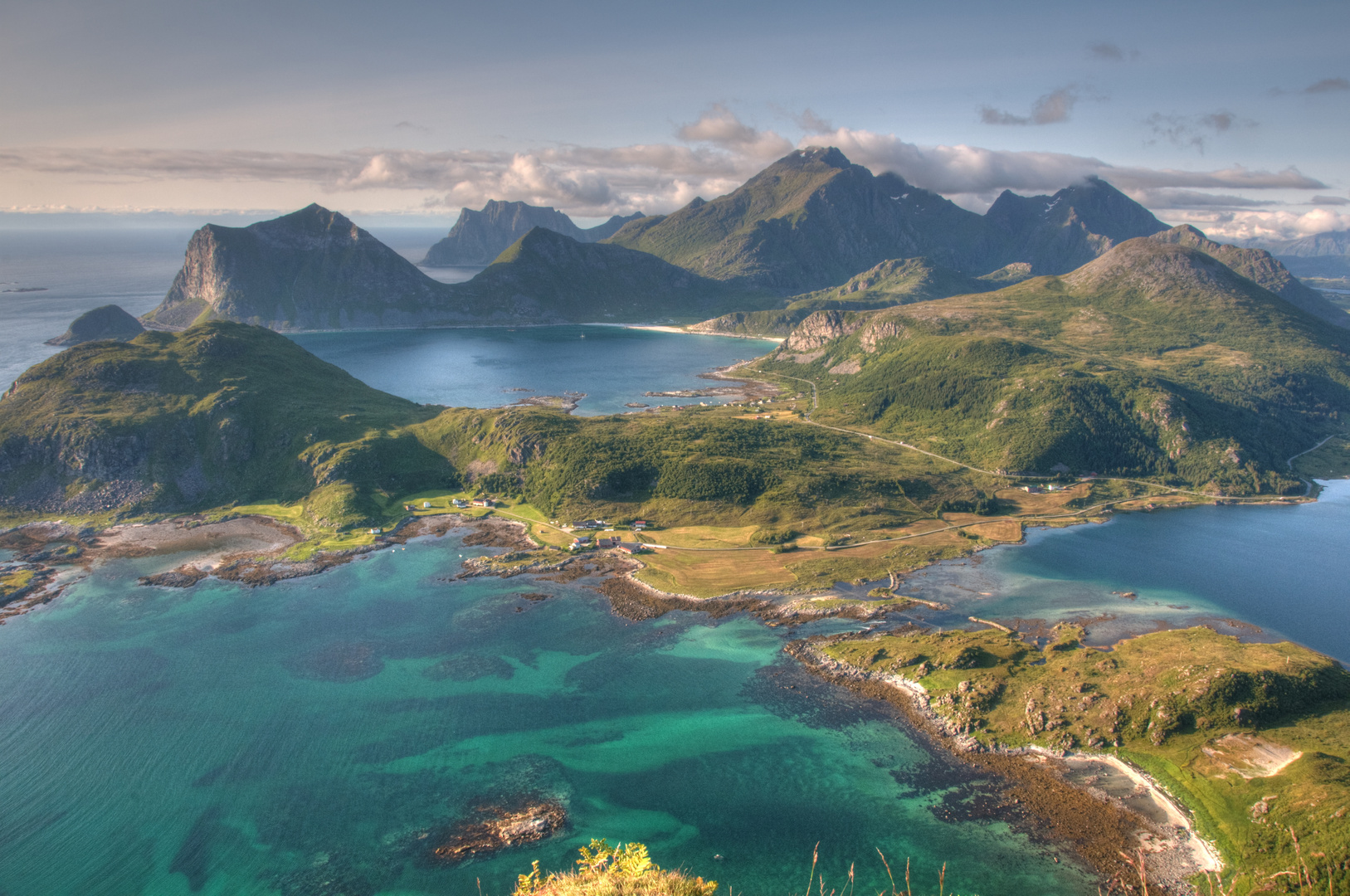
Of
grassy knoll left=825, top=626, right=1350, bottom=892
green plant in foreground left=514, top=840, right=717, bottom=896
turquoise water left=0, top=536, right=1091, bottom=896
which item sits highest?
green plant in foreground left=514, top=840, right=717, bottom=896

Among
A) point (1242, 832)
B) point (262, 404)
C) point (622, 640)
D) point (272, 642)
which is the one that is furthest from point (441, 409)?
point (1242, 832)

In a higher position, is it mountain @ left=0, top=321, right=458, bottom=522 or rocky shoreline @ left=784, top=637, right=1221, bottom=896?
mountain @ left=0, top=321, right=458, bottom=522

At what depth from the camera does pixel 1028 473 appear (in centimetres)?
15350

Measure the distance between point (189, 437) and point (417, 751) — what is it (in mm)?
108338

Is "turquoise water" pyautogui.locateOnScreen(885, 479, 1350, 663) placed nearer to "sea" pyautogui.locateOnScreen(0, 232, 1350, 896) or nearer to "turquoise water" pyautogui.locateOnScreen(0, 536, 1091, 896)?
"sea" pyautogui.locateOnScreen(0, 232, 1350, 896)

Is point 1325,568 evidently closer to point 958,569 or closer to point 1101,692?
point 958,569

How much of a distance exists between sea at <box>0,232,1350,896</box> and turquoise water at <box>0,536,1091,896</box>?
0.27 m

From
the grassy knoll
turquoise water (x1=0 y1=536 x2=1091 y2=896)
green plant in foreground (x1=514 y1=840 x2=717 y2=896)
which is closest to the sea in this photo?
turquoise water (x1=0 y1=536 x2=1091 y2=896)

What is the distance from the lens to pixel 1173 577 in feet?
356

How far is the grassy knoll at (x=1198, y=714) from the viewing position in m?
56.7

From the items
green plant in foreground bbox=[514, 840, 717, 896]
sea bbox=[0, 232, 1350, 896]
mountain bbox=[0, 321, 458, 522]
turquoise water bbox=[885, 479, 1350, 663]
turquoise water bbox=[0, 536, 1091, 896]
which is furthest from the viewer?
mountain bbox=[0, 321, 458, 522]

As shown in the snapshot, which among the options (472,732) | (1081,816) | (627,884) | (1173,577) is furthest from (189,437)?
(1173,577)

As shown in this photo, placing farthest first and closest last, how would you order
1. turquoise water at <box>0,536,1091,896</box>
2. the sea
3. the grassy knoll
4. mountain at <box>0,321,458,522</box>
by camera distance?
mountain at <box>0,321,458,522</box> → the sea → turquoise water at <box>0,536,1091,896</box> → the grassy knoll

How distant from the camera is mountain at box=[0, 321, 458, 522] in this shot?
134m
